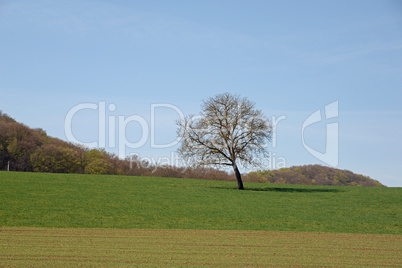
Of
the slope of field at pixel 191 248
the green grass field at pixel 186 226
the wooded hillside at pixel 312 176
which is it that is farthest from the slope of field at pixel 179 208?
the wooded hillside at pixel 312 176

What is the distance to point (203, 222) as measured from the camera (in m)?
25.0

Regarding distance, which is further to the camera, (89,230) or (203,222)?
(203,222)

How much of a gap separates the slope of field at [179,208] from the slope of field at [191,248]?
2478 millimetres

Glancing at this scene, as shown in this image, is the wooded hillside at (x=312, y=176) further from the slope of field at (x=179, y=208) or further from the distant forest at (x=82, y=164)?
the slope of field at (x=179, y=208)

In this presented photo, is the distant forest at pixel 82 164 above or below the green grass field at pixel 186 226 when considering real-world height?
above

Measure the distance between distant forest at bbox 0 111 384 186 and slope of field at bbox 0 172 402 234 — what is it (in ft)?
59.8

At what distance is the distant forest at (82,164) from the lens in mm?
61875

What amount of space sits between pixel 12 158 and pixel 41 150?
4.88m

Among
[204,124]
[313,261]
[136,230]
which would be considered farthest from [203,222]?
[204,124]

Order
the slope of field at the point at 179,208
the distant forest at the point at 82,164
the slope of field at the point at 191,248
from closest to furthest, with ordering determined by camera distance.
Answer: the slope of field at the point at 191,248 < the slope of field at the point at 179,208 < the distant forest at the point at 82,164

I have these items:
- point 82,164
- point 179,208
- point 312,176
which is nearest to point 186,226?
point 179,208

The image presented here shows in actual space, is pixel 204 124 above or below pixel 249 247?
above

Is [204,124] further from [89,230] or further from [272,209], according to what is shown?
[89,230]

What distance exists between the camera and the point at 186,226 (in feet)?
77.2
